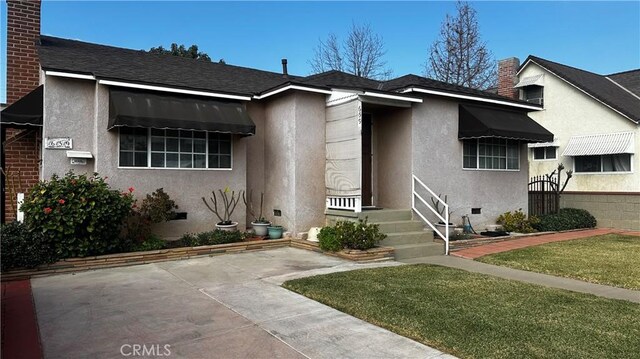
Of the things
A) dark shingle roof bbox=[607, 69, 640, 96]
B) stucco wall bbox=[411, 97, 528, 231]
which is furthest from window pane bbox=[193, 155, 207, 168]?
dark shingle roof bbox=[607, 69, 640, 96]

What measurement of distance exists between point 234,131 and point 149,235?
2.84 metres

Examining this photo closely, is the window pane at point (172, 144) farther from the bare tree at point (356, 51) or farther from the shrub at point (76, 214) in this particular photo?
the bare tree at point (356, 51)

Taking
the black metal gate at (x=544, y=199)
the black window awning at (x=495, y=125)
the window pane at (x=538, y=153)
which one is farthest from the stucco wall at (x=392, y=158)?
the window pane at (x=538, y=153)

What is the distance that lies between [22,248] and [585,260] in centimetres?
1031

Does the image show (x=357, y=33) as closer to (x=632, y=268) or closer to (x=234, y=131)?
(x=234, y=131)

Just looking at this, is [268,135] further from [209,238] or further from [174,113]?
[209,238]

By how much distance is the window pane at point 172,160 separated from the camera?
9.49m

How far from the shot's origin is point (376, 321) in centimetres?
462

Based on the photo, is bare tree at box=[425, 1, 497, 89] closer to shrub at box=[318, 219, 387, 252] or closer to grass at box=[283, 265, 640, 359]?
shrub at box=[318, 219, 387, 252]

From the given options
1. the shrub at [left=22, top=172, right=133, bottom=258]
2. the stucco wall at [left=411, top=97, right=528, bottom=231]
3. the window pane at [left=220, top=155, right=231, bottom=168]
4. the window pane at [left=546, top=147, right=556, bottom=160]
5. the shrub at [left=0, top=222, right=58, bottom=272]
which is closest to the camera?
the shrub at [left=0, top=222, right=58, bottom=272]

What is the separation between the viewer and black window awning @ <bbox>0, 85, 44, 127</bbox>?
8.27 m

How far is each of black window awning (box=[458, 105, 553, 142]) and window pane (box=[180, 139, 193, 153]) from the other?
7.11 meters

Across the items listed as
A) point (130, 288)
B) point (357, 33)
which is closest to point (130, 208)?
point (130, 288)

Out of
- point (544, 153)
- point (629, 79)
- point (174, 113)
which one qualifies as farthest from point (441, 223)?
point (629, 79)
